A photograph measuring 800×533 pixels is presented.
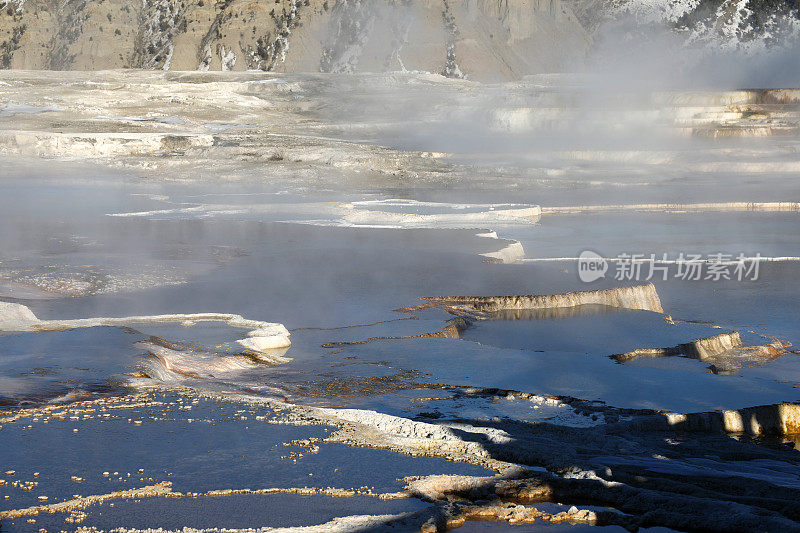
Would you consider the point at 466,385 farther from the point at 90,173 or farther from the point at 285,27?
the point at 285,27

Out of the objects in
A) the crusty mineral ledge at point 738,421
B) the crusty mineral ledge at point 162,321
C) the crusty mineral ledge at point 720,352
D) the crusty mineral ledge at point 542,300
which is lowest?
the crusty mineral ledge at point 738,421

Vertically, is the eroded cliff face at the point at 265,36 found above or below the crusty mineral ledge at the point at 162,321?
above

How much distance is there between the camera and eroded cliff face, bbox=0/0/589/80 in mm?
40281

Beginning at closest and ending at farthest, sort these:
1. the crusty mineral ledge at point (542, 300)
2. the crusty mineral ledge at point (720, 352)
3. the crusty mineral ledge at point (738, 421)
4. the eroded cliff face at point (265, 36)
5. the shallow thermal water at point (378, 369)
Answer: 1. the shallow thermal water at point (378, 369)
2. the crusty mineral ledge at point (738, 421)
3. the crusty mineral ledge at point (720, 352)
4. the crusty mineral ledge at point (542, 300)
5. the eroded cliff face at point (265, 36)

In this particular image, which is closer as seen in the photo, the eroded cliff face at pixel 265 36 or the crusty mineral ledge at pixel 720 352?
the crusty mineral ledge at pixel 720 352

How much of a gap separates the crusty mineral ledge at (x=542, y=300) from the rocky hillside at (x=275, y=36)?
33850 mm

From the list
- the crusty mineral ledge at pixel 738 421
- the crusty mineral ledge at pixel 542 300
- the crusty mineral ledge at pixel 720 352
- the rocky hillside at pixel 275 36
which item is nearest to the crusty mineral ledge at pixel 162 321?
A: the crusty mineral ledge at pixel 542 300

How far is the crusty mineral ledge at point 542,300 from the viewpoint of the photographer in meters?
6.12

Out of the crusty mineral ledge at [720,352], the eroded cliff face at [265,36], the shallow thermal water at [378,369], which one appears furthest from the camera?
the eroded cliff face at [265,36]

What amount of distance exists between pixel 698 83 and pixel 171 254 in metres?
39.5

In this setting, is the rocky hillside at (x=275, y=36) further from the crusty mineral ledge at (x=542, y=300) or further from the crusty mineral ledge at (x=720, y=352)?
the crusty mineral ledge at (x=720, y=352)

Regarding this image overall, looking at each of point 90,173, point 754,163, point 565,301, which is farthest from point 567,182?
point 565,301

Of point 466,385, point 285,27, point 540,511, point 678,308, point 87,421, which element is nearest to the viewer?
point 540,511

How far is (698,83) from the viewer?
43844 mm
